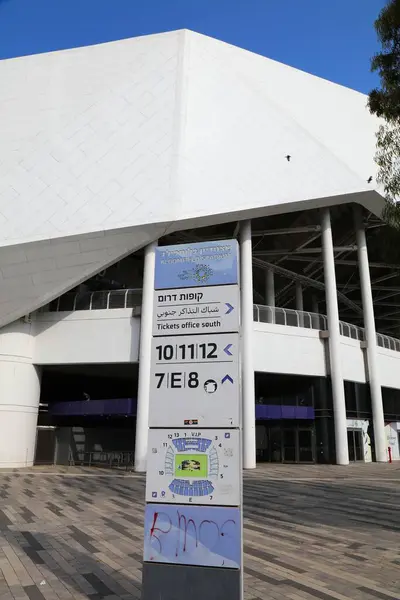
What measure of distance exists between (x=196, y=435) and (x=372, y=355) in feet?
75.3

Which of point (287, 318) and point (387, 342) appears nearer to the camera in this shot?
point (287, 318)

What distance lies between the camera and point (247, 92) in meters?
23.4

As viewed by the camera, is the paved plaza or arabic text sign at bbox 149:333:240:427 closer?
arabic text sign at bbox 149:333:240:427

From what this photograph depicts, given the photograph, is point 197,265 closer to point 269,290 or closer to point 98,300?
point 98,300

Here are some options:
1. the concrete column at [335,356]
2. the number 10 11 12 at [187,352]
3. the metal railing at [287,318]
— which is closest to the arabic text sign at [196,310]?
the number 10 11 12 at [187,352]

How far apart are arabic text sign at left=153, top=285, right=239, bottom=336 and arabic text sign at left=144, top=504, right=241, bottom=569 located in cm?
165

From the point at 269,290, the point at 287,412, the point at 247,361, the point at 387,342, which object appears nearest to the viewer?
the point at 247,361

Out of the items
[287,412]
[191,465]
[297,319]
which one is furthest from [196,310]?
[297,319]

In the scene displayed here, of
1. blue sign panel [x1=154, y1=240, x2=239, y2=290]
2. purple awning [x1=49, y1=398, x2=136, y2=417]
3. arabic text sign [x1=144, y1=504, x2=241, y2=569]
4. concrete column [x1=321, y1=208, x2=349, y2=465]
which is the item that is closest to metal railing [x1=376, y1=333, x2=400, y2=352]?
concrete column [x1=321, y1=208, x2=349, y2=465]

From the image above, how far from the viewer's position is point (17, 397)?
21.4 m

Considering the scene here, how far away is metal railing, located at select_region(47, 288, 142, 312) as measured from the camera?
2270 cm

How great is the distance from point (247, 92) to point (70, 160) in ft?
30.0

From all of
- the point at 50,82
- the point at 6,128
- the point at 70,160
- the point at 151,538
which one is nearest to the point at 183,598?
the point at 151,538

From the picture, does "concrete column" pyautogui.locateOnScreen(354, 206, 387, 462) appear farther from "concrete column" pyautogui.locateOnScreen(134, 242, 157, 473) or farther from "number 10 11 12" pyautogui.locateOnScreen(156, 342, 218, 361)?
"number 10 11 12" pyautogui.locateOnScreen(156, 342, 218, 361)
